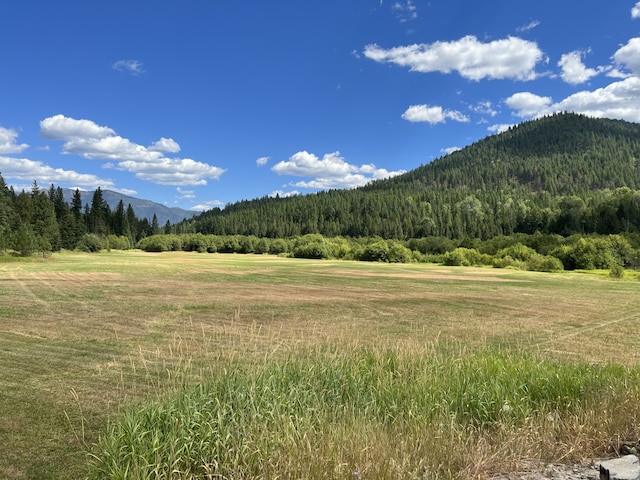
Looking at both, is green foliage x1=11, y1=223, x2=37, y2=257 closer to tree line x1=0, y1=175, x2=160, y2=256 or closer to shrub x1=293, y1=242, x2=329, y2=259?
tree line x1=0, y1=175, x2=160, y2=256

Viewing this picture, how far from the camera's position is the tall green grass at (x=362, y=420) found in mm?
5840

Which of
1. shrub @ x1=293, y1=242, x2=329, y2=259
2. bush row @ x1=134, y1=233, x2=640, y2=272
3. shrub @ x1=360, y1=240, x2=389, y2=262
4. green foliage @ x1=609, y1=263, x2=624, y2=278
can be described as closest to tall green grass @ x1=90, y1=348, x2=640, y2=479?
green foliage @ x1=609, y1=263, x2=624, y2=278

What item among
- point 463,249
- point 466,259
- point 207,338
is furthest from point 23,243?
point 463,249

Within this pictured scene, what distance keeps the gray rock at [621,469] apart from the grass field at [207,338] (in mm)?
795

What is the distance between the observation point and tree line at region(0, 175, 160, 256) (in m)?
79.5

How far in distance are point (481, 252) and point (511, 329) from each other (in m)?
106

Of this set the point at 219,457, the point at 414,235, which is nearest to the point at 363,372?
the point at 219,457

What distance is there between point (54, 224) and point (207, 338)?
111 metres

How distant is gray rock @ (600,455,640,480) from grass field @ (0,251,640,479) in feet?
2.61

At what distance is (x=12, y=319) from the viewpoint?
786 inches

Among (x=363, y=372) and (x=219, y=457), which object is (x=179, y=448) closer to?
(x=219, y=457)

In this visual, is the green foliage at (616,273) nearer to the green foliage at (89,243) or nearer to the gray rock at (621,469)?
the gray rock at (621,469)

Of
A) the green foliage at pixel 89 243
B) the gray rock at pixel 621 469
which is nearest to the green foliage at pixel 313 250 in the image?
the green foliage at pixel 89 243

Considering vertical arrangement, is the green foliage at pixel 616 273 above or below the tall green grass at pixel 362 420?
below
